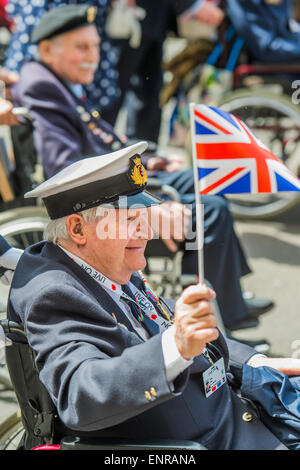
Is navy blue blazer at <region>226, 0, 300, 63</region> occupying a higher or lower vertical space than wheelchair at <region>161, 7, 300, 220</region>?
higher

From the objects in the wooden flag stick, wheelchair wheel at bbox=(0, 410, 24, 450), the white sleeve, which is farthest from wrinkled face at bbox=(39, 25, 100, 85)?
the white sleeve

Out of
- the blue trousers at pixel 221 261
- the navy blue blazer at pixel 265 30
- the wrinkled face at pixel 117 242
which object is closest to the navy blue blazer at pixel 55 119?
the blue trousers at pixel 221 261

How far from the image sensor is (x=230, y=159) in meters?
A: 1.68

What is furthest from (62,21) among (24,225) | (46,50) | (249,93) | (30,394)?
(30,394)

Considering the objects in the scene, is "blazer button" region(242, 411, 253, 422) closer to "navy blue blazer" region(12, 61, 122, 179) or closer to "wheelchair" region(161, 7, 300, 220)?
"navy blue blazer" region(12, 61, 122, 179)

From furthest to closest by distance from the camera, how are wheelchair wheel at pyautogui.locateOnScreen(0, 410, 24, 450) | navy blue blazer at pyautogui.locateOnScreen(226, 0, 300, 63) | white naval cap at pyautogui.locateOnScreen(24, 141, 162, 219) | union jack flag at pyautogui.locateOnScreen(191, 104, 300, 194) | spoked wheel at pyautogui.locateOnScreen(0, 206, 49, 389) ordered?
navy blue blazer at pyautogui.locateOnScreen(226, 0, 300, 63) < spoked wheel at pyautogui.locateOnScreen(0, 206, 49, 389) < wheelchair wheel at pyautogui.locateOnScreen(0, 410, 24, 450) < white naval cap at pyautogui.locateOnScreen(24, 141, 162, 219) < union jack flag at pyautogui.locateOnScreen(191, 104, 300, 194)

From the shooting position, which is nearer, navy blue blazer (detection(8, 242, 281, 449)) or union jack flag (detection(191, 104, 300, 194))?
navy blue blazer (detection(8, 242, 281, 449))

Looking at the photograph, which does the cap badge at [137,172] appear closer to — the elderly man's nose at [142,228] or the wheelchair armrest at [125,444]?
the elderly man's nose at [142,228]

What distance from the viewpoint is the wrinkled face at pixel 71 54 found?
343 centimetres

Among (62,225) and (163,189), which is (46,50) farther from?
(62,225)

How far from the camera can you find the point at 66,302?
1613mm

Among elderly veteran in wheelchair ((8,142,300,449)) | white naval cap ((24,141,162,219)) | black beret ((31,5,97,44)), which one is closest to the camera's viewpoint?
elderly veteran in wheelchair ((8,142,300,449))

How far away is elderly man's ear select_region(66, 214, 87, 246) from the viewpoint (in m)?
1.76
